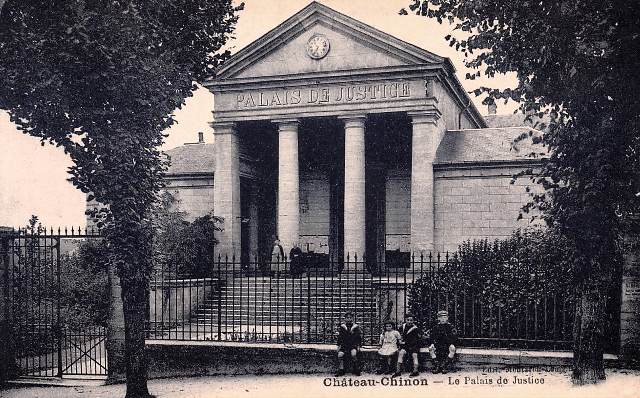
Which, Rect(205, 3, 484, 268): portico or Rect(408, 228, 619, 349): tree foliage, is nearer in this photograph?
Rect(408, 228, 619, 349): tree foliage

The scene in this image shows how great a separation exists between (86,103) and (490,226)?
13.6 m

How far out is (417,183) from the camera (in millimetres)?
20641

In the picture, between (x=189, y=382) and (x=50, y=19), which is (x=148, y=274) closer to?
(x=189, y=382)

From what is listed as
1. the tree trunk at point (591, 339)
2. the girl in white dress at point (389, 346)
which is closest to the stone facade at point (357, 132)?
the girl in white dress at point (389, 346)

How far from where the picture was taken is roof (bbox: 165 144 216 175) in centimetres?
2367

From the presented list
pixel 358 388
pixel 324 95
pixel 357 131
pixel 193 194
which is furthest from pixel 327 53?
pixel 358 388

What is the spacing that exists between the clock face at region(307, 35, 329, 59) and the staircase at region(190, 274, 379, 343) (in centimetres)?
776

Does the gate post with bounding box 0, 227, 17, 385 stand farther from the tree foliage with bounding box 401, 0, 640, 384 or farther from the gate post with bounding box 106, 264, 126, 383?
the tree foliage with bounding box 401, 0, 640, 384

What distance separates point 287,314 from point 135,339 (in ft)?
19.0

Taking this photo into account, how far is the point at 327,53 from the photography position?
21.2 m

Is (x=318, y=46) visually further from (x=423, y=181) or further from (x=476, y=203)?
(x=476, y=203)

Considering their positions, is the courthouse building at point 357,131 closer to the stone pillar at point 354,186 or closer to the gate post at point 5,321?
the stone pillar at point 354,186

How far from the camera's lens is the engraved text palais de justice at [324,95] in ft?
67.9

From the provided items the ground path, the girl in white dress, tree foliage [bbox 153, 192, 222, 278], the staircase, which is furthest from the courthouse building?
the ground path
